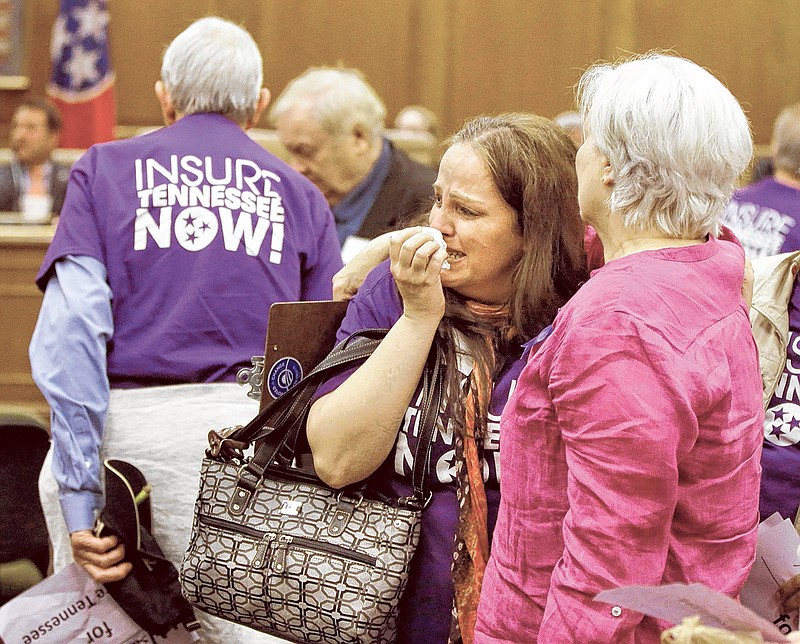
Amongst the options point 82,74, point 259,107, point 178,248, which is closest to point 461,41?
point 82,74

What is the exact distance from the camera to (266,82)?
7.60 m

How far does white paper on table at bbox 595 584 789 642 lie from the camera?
1101 mm

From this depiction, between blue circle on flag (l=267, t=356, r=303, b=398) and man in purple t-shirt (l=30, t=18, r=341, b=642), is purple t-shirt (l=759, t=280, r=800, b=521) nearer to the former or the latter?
blue circle on flag (l=267, t=356, r=303, b=398)

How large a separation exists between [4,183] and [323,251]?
4.68 meters

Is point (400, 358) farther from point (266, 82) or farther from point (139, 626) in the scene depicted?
point (266, 82)

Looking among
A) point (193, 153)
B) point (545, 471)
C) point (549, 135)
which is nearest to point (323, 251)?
point (193, 153)

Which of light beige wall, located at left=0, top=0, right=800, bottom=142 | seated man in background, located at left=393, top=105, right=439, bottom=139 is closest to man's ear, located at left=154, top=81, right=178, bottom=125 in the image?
seated man in background, located at left=393, top=105, right=439, bottom=139

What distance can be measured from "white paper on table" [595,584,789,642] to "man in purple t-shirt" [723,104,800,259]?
2584 mm

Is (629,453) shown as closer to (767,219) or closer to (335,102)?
(335,102)

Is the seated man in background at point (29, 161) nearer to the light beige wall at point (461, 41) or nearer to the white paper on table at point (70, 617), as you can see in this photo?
the light beige wall at point (461, 41)

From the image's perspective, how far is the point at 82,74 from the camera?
736 centimetres

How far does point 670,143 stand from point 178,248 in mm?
1173

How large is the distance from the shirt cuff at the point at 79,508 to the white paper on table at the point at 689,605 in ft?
4.27

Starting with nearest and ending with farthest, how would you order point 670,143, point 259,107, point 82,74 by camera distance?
point 670,143
point 259,107
point 82,74
